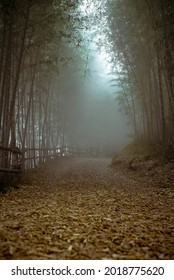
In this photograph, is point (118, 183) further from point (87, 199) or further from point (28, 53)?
point (28, 53)

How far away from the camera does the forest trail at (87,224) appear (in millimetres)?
2322

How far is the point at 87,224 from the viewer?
321 cm

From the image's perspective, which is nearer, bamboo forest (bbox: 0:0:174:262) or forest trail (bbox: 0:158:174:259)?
forest trail (bbox: 0:158:174:259)

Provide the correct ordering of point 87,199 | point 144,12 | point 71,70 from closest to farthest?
point 87,199 → point 144,12 → point 71,70

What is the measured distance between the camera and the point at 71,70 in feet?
51.2

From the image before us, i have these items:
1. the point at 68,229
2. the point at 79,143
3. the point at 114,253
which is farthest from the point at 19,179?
the point at 79,143

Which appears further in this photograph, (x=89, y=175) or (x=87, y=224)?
(x=89, y=175)

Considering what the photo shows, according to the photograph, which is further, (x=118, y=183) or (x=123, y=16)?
(x=123, y=16)

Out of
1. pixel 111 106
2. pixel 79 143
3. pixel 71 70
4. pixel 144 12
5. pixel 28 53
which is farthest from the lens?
pixel 111 106

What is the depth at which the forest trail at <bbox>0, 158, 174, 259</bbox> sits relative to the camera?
7.62 ft

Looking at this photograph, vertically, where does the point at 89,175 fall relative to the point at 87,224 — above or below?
above

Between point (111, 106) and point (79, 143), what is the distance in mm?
6118

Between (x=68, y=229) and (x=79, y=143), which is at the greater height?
(x=79, y=143)

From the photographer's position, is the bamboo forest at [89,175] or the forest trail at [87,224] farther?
the bamboo forest at [89,175]
